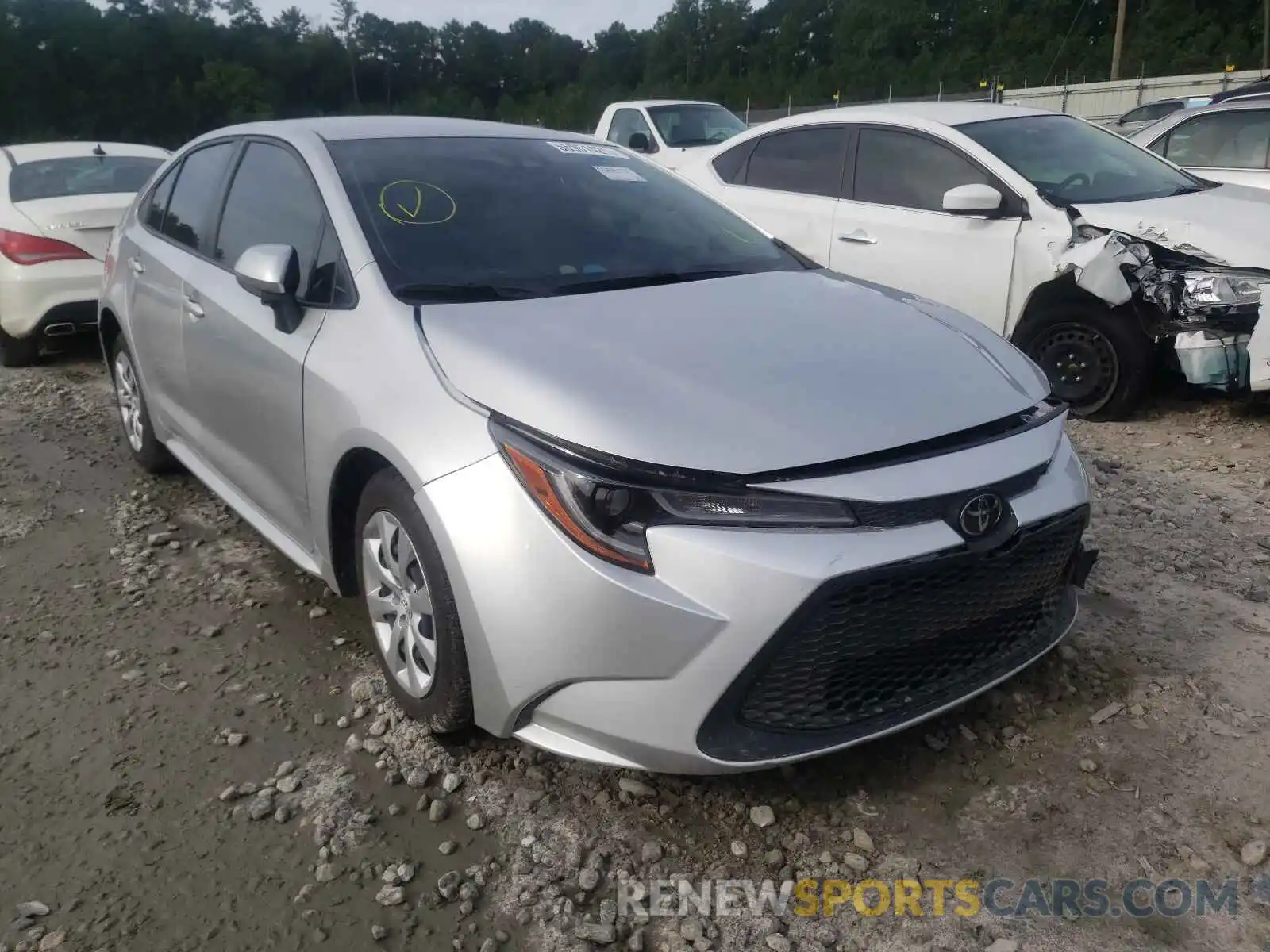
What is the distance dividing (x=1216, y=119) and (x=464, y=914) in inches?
326

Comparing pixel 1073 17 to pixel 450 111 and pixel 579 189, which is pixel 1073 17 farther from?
pixel 579 189

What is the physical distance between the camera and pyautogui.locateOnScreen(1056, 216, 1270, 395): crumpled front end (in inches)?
186

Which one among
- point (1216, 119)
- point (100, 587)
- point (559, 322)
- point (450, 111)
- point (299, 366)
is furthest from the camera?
point (450, 111)

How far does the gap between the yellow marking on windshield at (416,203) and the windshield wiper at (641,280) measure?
48cm

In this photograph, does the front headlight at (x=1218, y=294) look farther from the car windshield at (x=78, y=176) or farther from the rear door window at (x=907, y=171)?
the car windshield at (x=78, y=176)

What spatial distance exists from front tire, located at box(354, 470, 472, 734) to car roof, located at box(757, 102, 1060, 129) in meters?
4.48

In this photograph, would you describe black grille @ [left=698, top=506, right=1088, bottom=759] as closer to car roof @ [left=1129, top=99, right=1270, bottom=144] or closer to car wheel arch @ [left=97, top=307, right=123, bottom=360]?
car wheel arch @ [left=97, top=307, right=123, bottom=360]

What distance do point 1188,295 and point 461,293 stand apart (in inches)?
149

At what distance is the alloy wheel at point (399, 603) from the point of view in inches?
99.0

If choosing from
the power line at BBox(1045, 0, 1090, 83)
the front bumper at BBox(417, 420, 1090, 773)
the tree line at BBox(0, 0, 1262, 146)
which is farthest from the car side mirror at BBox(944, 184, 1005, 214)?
the power line at BBox(1045, 0, 1090, 83)

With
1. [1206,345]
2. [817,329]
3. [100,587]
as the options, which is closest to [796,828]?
[817,329]

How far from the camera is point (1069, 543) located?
2.52m

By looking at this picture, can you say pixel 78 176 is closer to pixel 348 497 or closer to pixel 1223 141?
pixel 348 497

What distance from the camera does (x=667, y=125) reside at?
39.5 ft
